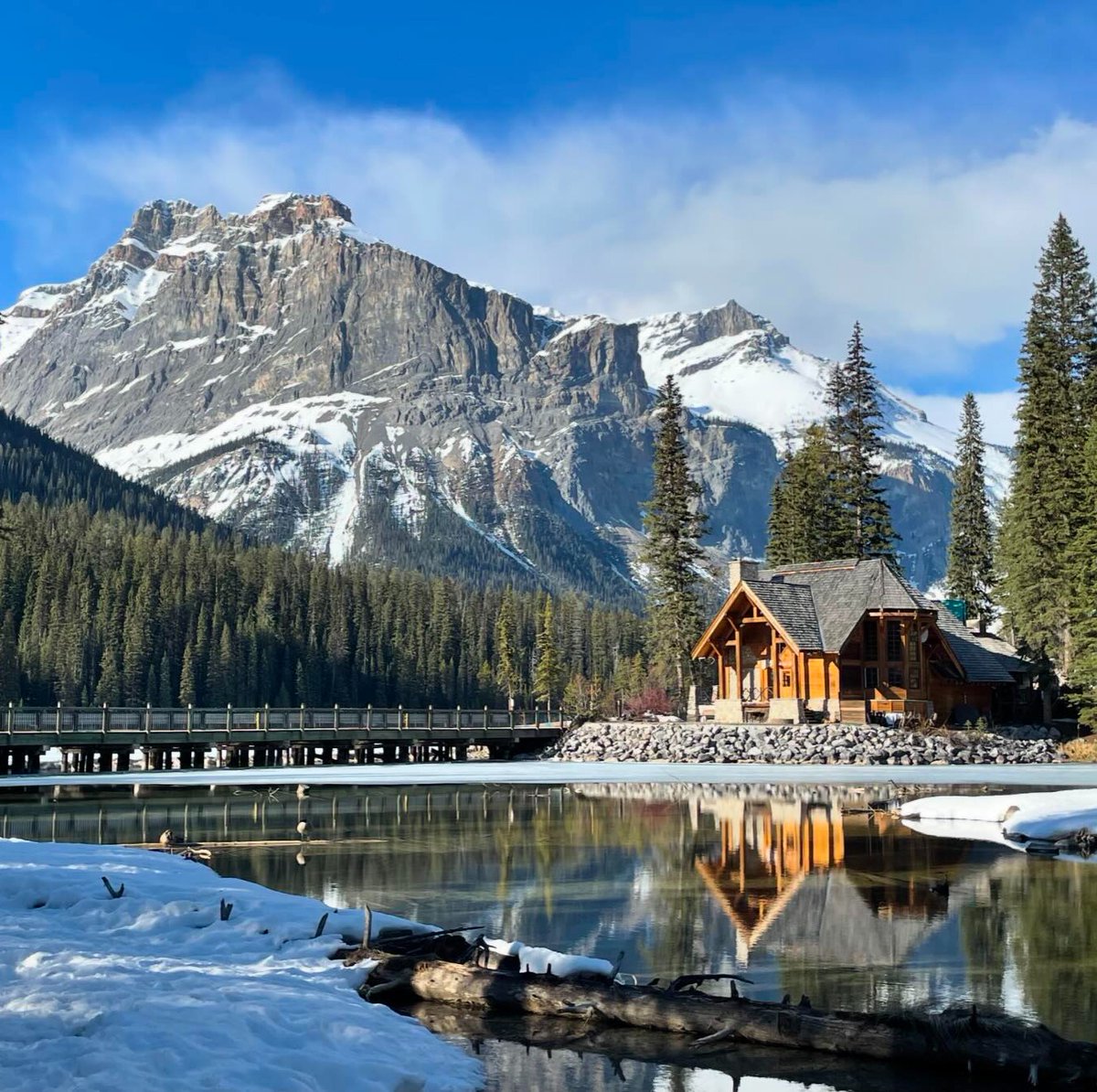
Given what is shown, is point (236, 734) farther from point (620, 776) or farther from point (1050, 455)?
point (1050, 455)

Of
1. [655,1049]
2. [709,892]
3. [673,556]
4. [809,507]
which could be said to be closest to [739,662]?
[673,556]

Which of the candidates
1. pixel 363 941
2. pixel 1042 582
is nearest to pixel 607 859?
pixel 363 941

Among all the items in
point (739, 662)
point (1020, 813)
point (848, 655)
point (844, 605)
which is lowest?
point (1020, 813)

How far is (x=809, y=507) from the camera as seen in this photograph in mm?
64312

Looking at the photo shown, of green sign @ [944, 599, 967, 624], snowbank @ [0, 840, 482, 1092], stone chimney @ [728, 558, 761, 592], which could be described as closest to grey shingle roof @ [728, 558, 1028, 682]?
stone chimney @ [728, 558, 761, 592]

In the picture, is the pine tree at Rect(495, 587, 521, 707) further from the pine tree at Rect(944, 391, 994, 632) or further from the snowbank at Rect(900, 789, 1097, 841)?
the snowbank at Rect(900, 789, 1097, 841)

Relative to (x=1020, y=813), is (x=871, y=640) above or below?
above

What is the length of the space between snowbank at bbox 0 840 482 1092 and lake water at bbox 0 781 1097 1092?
3.36ft

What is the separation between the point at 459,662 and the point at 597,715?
87.6 metres

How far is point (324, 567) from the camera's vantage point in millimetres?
145125

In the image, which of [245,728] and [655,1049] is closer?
[655,1049]

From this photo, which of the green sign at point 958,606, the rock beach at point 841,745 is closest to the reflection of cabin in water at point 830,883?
the rock beach at point 841,745

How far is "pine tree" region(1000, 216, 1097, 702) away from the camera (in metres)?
51.2

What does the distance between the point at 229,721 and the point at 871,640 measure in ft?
90.8
